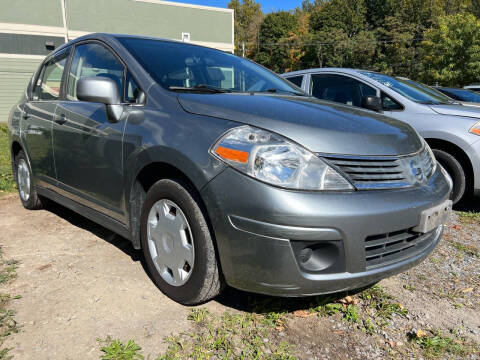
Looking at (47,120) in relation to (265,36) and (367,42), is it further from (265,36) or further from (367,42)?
(265,36)

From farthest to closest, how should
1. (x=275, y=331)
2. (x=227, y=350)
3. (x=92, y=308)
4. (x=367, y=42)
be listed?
(x=367, y=42)
(x=92, y=308)
(x=275, y=331)
(x=227, y=350)

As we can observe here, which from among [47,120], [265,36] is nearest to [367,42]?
[265,36]

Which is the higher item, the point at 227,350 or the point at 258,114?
the point at 258,114

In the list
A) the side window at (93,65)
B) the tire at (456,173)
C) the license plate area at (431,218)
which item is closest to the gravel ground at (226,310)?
the license plate area at (431,218)

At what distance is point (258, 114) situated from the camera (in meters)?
1.97

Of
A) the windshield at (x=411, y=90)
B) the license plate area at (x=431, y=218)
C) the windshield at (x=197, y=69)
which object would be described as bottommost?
the license plate area at (x=431, y=218)

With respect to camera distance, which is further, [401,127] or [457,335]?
[401,127]

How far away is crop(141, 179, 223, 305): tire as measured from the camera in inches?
77.7

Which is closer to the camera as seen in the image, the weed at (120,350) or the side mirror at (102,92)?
the weed at (120,350)

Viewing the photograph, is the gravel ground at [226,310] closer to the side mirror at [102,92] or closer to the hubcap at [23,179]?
the hubcap at [23,179]

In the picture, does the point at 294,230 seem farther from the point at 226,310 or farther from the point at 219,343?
the point at 226,310

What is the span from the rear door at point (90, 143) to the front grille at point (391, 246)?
1504 millimetres

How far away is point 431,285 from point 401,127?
1117mm

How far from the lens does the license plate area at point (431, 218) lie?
1960 mm
